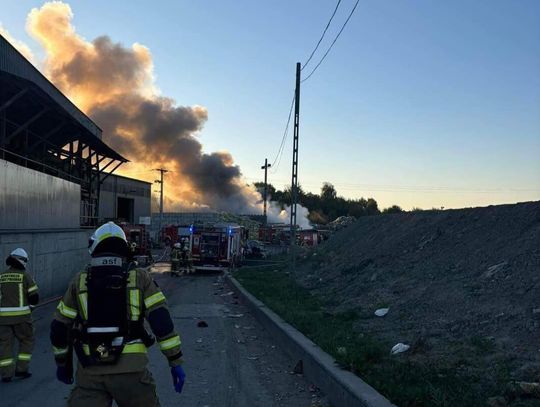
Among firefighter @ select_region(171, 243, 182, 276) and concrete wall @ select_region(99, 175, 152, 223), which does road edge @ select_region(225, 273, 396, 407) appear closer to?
firefighter @ select_region(171, 243, 182, 276)

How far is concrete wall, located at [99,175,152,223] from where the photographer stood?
2253 inches

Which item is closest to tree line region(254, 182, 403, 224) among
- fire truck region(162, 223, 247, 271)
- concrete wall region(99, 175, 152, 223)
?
concrete wall region(99, 175, 152, 223)

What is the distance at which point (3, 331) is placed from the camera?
705cm

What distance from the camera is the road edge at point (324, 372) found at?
5.05 meters

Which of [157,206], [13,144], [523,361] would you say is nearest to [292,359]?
[523,361]

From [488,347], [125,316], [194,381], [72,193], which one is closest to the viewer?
[125,316]

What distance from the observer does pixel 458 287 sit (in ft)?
30.3

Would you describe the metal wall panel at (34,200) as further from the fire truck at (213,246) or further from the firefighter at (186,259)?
the fire truck at (213,246)

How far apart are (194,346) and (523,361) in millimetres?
5390

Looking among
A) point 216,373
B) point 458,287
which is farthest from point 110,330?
point 458,287

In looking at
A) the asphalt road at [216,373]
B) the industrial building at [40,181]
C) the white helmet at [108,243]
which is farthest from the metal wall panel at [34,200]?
the white helmet at [108,243]

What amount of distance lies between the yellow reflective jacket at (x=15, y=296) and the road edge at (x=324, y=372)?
11.9ft

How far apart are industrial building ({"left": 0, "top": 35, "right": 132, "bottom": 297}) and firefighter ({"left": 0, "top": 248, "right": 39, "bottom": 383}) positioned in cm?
599

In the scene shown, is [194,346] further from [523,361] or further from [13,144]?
[13,144]
